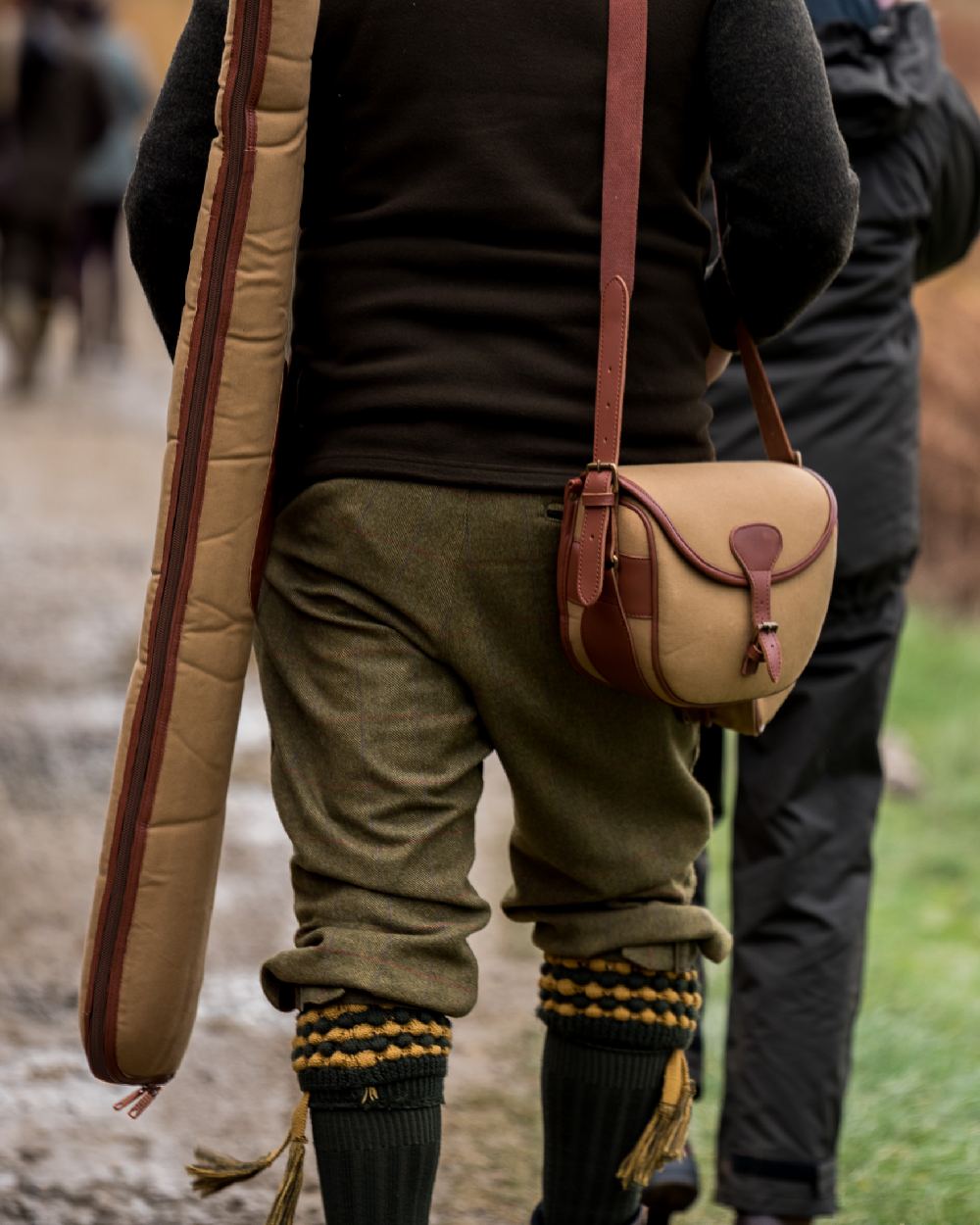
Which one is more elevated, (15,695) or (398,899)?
Result: (398,899)

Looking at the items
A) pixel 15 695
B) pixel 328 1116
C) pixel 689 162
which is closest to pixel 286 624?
pixel 328 1116

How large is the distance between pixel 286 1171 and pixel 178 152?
3.59 ft

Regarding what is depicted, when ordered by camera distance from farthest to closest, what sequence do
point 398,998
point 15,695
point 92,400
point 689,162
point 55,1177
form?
point 92,400 → point 15,695 → point 55,1177 → point 689,162 → point 398,998

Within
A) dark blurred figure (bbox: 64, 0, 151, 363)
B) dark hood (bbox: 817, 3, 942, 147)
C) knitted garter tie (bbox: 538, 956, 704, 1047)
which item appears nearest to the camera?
knitted garter tie (bbox: 538, 956, 704, 1047)

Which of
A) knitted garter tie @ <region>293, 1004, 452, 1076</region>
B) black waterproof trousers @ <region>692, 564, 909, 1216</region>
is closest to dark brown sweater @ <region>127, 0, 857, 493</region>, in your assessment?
knitted garter tie @ <region>293, 1004, 452, 1076</region>

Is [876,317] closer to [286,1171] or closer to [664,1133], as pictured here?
[664,1133]

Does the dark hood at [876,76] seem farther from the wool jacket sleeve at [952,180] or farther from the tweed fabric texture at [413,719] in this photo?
the tweed fabric texture at [413,719]

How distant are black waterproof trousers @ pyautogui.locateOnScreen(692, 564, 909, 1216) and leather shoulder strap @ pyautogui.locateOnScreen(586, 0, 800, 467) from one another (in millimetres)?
862

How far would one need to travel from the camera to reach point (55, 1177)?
2982mm

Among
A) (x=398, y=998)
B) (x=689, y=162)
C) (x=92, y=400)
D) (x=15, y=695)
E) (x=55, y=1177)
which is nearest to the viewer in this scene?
(x=398, y=998)

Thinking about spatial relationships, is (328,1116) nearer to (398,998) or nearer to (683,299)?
(398,998)

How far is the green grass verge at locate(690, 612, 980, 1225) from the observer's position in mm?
3156

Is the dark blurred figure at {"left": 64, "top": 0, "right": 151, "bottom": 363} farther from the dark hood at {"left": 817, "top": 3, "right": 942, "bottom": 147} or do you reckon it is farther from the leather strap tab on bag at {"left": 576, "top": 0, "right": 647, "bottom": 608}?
the leather strap tab on bag at {"left": 576, "top": 0, "right": 647, "bottom": 608}

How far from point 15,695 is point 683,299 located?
159 inches
